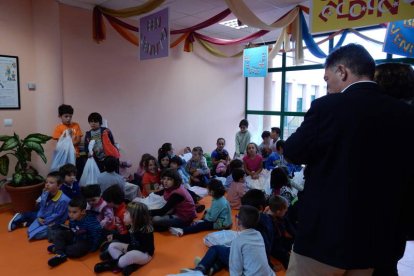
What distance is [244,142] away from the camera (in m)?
6.11

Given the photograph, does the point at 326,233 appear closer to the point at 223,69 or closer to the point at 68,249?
the point at 68,249

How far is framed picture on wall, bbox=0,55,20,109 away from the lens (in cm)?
394

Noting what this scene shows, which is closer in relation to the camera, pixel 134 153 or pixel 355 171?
pixel 355 171

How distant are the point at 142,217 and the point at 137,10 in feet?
8.23

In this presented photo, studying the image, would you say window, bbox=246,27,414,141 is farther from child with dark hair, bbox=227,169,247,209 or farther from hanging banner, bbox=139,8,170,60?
hanging banner, bbox=139,8,170,60

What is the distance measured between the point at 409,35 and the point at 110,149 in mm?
3775

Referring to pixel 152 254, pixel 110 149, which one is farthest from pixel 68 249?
pixel 110 149

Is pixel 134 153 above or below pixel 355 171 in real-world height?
below

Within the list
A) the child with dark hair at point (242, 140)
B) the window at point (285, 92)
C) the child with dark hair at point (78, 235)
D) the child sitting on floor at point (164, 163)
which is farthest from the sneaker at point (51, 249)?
the window at point (285, 92)

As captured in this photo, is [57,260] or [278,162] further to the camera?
[278,162]

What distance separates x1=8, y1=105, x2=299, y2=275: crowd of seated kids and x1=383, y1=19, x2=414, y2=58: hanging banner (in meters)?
1.83

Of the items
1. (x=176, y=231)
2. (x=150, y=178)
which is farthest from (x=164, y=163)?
(x=176, y=231)

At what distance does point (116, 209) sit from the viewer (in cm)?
310

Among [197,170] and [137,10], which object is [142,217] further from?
[197,170]
